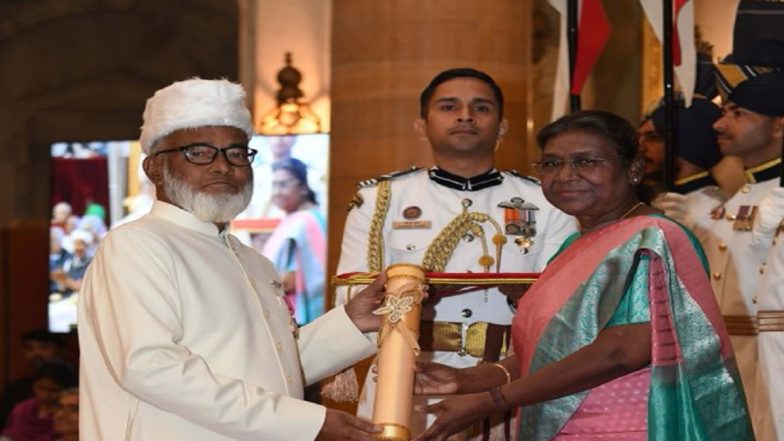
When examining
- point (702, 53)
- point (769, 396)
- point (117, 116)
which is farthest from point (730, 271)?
point (117, 116)

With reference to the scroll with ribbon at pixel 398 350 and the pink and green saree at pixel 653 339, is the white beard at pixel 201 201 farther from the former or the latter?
the pink and green saree at pixel 653 339

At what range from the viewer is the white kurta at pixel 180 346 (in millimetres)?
4496

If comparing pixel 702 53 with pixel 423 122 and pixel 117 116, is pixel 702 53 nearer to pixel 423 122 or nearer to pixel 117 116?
pixel 423 122

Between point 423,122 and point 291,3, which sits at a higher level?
point 291,3

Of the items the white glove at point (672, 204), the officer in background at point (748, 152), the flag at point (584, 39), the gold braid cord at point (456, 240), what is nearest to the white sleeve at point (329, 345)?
the gold braid cord at point (456, 240)

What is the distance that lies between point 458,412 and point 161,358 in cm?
89

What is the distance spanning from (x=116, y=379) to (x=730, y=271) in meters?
4.28

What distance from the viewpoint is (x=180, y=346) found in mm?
4559

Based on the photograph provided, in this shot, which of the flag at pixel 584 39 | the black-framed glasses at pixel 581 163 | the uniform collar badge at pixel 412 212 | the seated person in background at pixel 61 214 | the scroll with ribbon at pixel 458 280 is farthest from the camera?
the seated person in background at pixel 61 214

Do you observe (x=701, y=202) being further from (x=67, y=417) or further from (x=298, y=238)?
(x=298, y=238)

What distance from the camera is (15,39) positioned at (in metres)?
15.7

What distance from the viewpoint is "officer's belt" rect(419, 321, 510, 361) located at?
19.8 ft

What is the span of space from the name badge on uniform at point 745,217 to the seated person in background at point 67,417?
11.2ft

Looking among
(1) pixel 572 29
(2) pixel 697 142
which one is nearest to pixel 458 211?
(1) pixel 572 29
